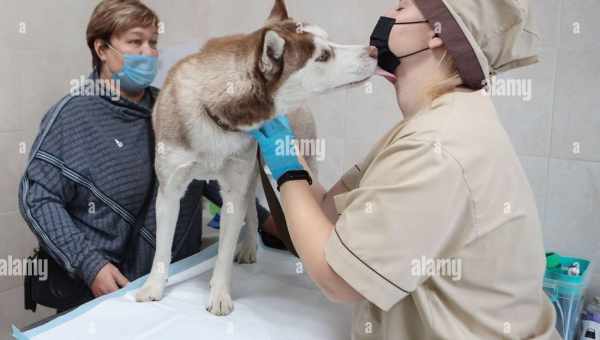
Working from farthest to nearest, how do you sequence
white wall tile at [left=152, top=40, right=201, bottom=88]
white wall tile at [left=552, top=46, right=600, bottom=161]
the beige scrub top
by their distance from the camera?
white wall tile at [left=152, top=40, right=201, bottom=88], white wall tile at [left=552, top=46, right=600, bottom=161], the beige scrub top

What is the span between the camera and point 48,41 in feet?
6.16

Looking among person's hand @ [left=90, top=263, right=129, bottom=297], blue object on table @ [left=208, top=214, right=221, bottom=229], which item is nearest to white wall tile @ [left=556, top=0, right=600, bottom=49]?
blue object on table @ [left=208, top=214, right=221, bottom=229]

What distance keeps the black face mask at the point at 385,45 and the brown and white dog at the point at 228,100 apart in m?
0.03

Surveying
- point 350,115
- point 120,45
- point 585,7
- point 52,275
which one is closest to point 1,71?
point 120,45

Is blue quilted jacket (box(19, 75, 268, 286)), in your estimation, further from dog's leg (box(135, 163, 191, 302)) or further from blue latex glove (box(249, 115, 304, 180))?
blue latex glove (box(249, 115, 304, 180))

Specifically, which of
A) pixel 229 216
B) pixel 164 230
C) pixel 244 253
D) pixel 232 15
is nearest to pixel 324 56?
pixel 229 216

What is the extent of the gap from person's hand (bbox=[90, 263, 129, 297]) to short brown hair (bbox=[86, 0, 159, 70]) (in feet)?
2.27

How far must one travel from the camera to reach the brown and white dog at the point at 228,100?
3.47 feet

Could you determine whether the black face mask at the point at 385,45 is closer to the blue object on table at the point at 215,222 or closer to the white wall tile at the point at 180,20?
the blue object on table at the point at 215,222

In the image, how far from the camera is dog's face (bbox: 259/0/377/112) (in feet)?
3.47

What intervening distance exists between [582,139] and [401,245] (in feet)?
3.12

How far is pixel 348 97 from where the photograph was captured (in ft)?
5.80

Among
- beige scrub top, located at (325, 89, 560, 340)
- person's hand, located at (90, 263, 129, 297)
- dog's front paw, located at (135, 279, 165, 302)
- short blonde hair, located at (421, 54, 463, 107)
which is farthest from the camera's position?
person's hand, located at (90, 263, 129, 297)

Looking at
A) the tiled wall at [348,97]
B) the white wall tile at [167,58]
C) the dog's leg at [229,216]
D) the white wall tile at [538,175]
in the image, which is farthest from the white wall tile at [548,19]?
the white wall tile at [167,58]
